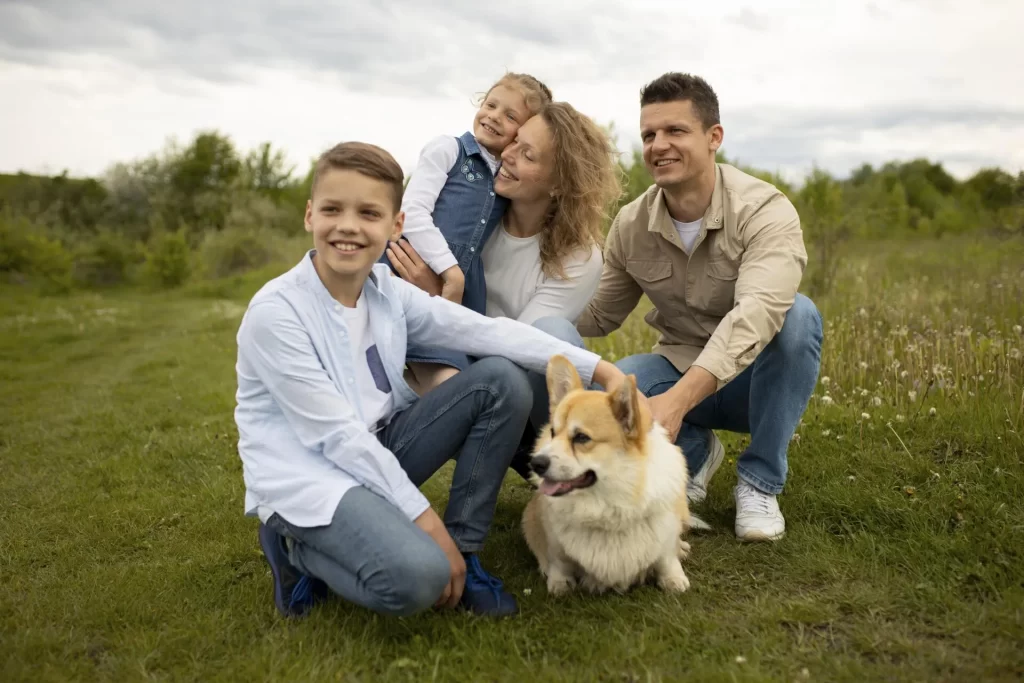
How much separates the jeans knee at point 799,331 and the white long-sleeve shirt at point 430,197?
1509 millimetres

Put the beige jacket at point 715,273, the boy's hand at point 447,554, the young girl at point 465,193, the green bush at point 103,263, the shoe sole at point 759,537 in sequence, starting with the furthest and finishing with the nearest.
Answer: the green bush at point 103,263 → the young girl at point 465,193 → the shoe sole at point 759,537 → the beige jacket at point 715,273 → the boy's hand at point 447,554

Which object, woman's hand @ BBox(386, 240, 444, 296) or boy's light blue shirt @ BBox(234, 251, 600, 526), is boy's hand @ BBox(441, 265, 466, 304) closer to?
woman's hand @ BBox(386, 240, 444, 296)

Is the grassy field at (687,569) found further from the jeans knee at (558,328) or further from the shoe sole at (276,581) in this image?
the jeans knee at (558,328)

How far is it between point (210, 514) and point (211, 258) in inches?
869

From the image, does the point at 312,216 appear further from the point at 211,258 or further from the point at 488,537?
the point at 211,258

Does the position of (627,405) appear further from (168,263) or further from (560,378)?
(168,263)

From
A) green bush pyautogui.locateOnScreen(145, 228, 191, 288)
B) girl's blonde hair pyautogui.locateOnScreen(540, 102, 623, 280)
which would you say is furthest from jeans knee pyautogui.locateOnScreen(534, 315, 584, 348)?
green bush pyautogui.locateOnScreen(145, 228, 191, 288)

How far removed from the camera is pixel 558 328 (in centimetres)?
344

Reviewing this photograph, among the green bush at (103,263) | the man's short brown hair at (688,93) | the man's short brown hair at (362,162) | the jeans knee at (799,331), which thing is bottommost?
the green bush at (103,263)

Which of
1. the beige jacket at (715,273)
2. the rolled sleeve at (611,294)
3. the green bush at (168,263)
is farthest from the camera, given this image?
the green bush at (168,263)

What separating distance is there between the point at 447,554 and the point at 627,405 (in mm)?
807

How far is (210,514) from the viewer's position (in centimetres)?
401

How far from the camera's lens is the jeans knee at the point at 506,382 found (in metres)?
2.92

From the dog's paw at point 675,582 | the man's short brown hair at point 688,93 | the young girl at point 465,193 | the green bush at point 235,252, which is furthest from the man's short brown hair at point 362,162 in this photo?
the green bush at point 235,252
